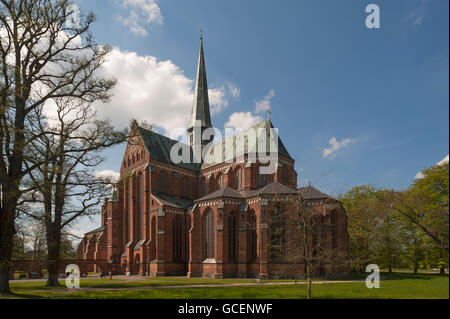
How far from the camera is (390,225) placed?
42719mm

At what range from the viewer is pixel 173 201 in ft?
157

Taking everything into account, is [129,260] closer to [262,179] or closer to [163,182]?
[163,182]

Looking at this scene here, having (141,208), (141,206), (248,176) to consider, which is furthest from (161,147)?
(248,176)

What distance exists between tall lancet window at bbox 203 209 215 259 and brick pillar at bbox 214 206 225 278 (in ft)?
4.01

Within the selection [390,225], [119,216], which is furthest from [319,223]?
[119,216]

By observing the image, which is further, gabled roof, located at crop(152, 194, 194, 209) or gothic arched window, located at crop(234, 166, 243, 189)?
gothic arched window, located at crop(234, 166, 243, 189)

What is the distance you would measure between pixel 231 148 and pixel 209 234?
14.7 metres

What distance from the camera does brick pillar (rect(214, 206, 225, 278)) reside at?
122 ft

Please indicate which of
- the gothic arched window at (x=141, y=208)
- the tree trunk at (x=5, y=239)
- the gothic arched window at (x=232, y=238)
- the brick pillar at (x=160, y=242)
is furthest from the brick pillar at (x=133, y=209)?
the tree trunk at (x=5, y=239)

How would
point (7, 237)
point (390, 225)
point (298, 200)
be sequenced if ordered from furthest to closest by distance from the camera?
1. point (390, 225)
2. point (7, 237)
3. point (298, 200)

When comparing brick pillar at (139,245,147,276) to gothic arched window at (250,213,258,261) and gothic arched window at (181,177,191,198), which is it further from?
gothic arched window at (250,213,258,261)

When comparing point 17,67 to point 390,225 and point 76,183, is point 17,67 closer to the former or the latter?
point 76,183

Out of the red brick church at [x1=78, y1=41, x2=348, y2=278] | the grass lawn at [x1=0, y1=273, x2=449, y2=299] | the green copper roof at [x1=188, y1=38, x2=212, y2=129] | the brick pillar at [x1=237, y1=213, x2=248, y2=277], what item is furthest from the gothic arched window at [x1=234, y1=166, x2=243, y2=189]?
the grass lawn at [x1=0, y1=273, x2=449, y2=299]
